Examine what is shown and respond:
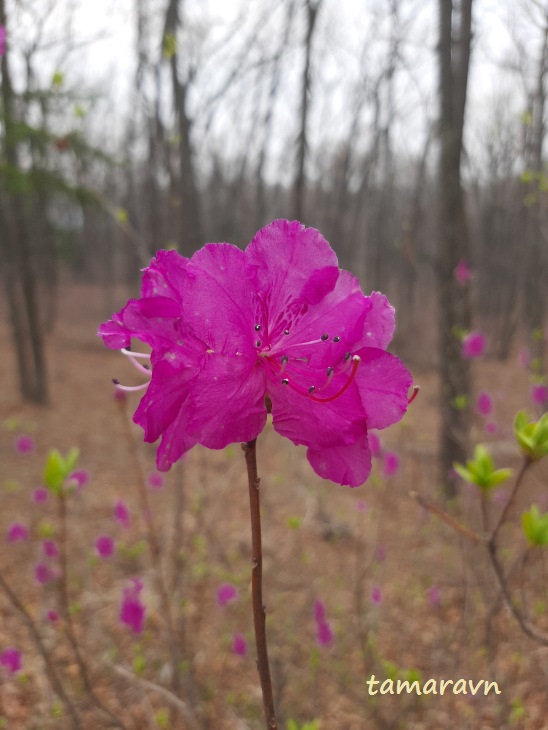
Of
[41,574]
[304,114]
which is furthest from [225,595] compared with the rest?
[304,114]

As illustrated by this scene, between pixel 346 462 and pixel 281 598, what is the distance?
3430 millimetres

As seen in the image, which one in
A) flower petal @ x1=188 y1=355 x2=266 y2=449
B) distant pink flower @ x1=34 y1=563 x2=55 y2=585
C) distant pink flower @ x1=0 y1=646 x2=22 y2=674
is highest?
flower petal @ x1=188 y1=355 x2=266 y2=449

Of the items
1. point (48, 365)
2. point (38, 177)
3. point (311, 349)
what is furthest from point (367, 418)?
point (48, 365)

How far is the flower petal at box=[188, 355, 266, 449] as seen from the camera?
59 cm

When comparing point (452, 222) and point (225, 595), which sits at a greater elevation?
point (452, 222)

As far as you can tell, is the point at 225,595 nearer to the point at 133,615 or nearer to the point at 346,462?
the point at 133,615

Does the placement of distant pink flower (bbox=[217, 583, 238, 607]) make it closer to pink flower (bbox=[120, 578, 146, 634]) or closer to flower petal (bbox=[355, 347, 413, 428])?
pink flower (bbox=[120, 578, 146, 634])

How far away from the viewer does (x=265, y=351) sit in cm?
67

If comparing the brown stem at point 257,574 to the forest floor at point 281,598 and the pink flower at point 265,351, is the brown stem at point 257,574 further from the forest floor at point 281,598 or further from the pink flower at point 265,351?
the forest floor at point 281,598

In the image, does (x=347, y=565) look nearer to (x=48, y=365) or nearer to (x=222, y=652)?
(x=222, y=652)

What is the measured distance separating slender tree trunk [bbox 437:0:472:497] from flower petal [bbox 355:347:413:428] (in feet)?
12.4

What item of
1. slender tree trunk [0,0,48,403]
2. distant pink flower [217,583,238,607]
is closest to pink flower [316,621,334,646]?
distant pink flower [217,583,238,607]

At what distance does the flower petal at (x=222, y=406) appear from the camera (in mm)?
590

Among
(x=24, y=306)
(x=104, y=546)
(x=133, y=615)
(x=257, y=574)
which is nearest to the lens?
(x=257, y=574)
